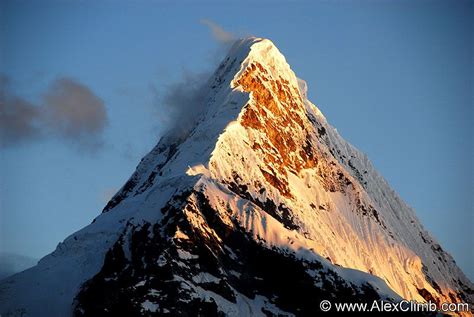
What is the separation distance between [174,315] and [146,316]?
16.3 ft

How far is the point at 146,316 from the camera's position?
199m

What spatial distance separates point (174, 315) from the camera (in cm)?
19988
